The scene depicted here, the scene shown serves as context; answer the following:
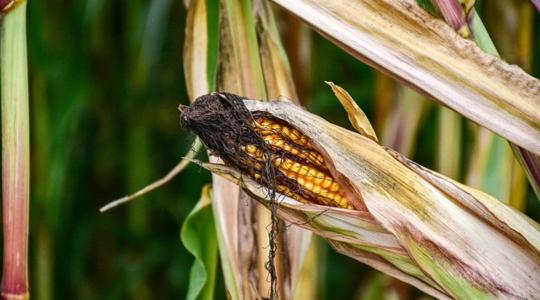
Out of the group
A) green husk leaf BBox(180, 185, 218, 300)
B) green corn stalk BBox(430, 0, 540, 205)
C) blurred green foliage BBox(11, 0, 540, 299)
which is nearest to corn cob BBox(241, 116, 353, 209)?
green husk leaf BBox(180, 185, 218, 300)

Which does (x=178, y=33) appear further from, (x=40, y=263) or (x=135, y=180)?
(x=40, y=263)

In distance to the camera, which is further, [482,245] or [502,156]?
[502,156]

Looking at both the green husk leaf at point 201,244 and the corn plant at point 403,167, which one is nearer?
the corn plant at point 403,167

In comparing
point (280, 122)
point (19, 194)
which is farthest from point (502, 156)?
point (19, 194)

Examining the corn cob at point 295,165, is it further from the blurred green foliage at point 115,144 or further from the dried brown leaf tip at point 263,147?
the blurred green foliage at point 115,144

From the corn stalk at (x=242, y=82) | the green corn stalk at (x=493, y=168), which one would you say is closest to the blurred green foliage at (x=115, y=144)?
→ the green corn stalk at (x=493, y=168)

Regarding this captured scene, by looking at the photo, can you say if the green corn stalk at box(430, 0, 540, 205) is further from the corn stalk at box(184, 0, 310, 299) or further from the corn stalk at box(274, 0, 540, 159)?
the corn stalk at box(274, 0, 540, 159)

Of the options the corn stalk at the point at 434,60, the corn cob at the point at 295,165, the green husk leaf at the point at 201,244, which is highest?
the corn stalk at the point at 434,60

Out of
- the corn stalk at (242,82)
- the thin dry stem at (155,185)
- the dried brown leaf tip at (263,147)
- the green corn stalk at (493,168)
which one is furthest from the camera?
the green corn stalk at (493,168)
